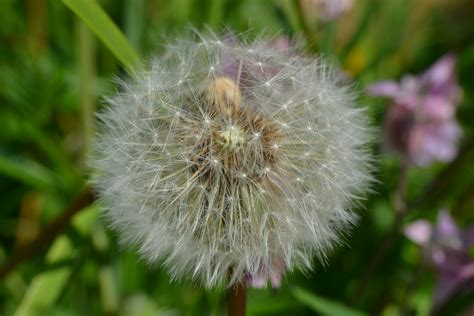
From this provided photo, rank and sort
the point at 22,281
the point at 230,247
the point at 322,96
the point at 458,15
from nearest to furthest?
the point at 230,247
the point at 322,96
the point at 22,281
the point at 458,15

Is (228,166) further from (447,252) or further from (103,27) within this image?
(447,252)

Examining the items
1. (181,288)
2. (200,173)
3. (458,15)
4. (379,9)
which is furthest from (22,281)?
(458,15)

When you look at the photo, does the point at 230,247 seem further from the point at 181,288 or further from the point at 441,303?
the point at 181,288

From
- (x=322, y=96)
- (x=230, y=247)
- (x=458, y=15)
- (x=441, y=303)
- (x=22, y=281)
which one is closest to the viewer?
(x=230, y=247)

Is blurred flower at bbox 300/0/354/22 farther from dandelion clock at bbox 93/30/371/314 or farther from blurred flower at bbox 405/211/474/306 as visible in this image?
dandelion clock at bbox 93/30/371/314

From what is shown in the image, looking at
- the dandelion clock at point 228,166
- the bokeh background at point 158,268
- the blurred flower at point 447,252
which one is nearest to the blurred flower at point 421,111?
the bokeh background at point 158,268

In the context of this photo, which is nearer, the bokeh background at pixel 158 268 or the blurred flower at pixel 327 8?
the bokeh background at pixel 158 268

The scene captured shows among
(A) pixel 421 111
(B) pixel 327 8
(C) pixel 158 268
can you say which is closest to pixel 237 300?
(C) pixel 158 268

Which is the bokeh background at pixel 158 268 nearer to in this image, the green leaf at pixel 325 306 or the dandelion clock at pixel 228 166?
the green leaf at pixel 325 306

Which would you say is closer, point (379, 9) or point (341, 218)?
point (341, 218)
